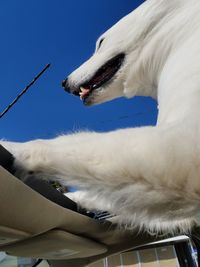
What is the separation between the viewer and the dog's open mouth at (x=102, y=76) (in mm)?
1745

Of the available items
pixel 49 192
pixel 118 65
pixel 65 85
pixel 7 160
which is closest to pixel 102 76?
pixel 118 65

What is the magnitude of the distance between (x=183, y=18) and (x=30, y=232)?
0.89 m

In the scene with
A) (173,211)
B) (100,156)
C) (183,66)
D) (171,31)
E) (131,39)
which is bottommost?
(173,211)

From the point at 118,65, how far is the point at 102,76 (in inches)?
4.6

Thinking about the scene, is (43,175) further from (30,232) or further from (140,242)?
(140,242)

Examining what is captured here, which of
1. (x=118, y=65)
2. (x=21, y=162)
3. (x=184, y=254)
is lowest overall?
(x=184, y=254)

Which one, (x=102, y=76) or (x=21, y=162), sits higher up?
(x=102, y=76)

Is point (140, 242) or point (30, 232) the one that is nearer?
point (30, 232)

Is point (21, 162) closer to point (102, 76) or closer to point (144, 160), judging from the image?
point (144, 160)

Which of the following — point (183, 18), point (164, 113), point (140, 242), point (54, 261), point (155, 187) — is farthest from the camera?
point (54, 261)

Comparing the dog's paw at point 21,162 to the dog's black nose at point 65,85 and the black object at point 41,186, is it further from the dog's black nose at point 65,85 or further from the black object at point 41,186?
the dog's black nose at point 65,85

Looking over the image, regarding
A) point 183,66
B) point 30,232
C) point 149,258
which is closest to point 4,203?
point 30,232

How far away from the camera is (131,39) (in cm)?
163

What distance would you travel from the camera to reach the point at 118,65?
1.73m
